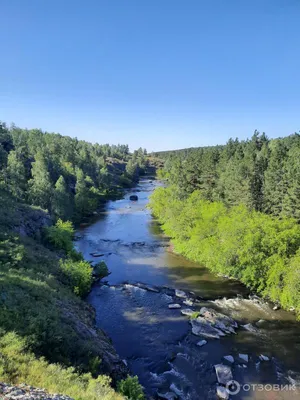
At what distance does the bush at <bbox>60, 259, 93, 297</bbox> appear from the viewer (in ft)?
102

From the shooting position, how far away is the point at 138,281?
36.9m

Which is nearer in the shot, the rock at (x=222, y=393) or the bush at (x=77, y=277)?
the rock at (x=222, y=393)

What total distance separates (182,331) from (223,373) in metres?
5.95

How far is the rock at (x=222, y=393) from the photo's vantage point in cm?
1956

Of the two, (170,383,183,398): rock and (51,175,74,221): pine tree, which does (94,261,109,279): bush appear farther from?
(51,175,74,221): pine tree

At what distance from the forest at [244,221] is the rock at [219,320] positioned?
21.9 feet

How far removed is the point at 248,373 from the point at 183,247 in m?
26.8

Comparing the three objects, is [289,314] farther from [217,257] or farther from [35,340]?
[35,340]

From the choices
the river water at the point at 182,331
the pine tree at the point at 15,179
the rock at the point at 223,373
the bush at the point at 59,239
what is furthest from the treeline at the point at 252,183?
the pine tree at the point at 15,179

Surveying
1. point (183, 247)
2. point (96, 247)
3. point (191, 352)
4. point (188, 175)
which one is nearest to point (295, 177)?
point (183, 247)

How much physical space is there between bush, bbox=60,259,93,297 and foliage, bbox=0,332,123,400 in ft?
53.5

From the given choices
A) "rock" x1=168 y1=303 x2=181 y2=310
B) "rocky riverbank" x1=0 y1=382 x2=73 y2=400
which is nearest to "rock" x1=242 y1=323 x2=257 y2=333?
"rock" x1=168 y1=303 x2=181 y2=310

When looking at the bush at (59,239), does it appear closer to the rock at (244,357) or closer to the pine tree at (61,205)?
the pine tree at (61,205)

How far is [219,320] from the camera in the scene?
1103 inches
